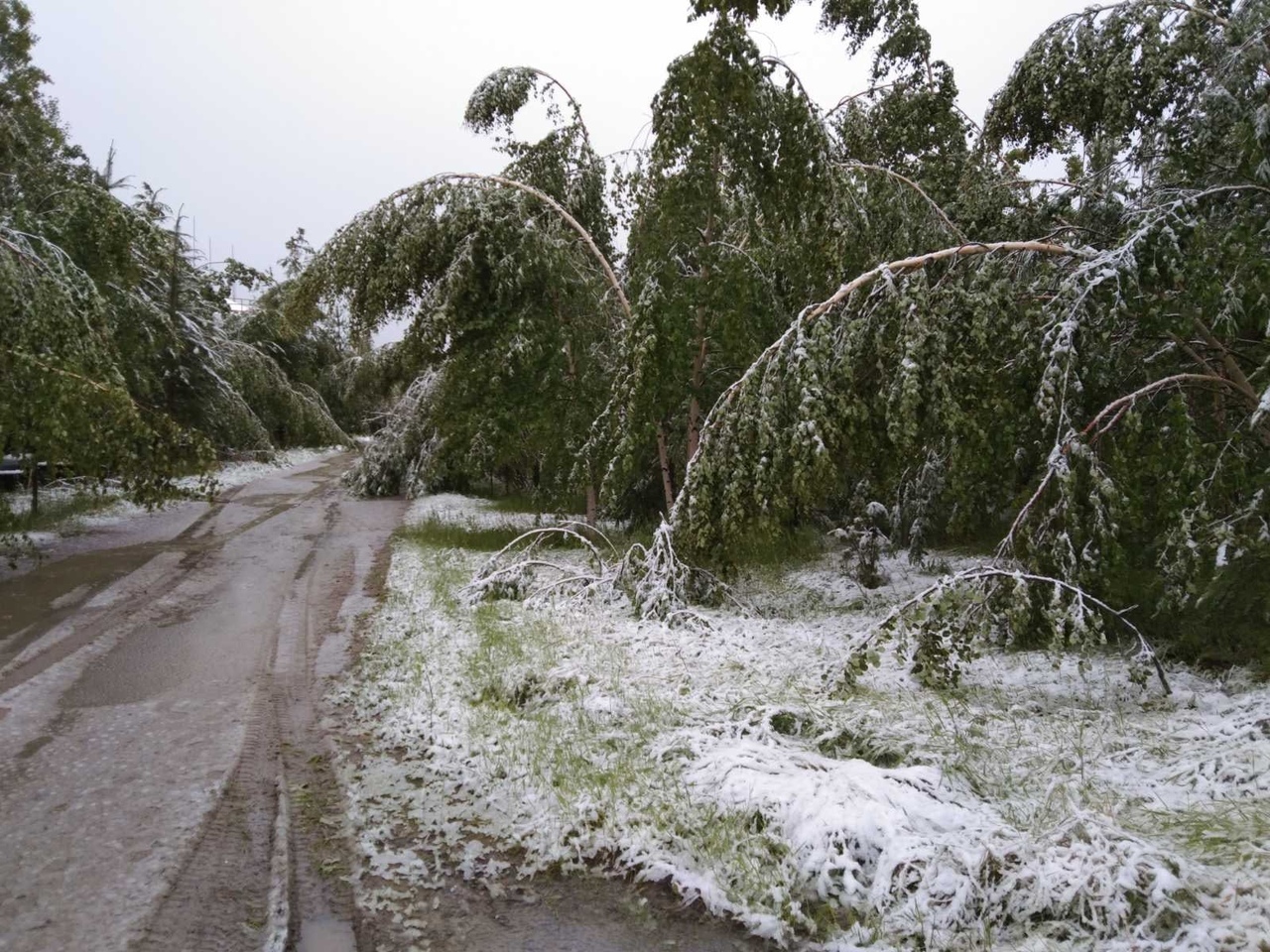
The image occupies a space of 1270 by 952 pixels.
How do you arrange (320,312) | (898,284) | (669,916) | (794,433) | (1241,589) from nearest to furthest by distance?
(669,916) → (1241,589) → (794,433) → (898,284) → (320,312)

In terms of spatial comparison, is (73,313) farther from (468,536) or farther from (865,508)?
(865,508)

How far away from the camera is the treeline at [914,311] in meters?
5.18

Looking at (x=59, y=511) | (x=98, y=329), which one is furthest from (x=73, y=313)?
(x=59, y=511)

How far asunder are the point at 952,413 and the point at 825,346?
98 centimetres

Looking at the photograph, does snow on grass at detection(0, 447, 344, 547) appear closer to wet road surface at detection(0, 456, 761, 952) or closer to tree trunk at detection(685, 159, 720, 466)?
wet road surface at detection(0, 456, 761, 952)

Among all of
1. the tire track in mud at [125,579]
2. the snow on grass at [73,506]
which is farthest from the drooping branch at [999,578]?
the snow on grass at [73,506]

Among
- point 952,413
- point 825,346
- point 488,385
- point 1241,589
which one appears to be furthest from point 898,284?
point 488,385

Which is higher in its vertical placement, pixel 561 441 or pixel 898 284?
pixel 898 284

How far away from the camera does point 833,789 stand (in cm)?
331

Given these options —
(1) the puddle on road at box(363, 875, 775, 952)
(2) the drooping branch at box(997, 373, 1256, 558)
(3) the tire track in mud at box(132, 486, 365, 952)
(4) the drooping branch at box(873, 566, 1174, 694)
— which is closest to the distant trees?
(3) the tire track in mud at box(132, 486, 365, 952)

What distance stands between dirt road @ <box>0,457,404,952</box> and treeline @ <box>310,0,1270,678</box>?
312 cm

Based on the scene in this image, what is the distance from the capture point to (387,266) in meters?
10.3

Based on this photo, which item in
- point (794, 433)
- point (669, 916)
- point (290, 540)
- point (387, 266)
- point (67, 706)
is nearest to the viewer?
point (669, 916)

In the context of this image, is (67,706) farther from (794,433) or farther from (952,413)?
(952,413)
